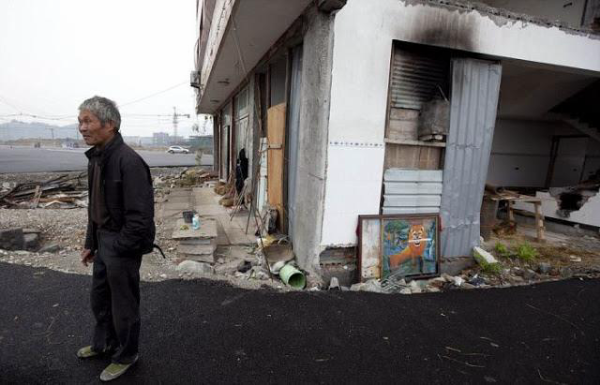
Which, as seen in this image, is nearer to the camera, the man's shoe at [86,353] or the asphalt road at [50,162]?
the man's shoe at [86,353]

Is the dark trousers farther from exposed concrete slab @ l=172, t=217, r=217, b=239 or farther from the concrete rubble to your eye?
exposed concrete slab @ l=172, t=217, r=217, b=239

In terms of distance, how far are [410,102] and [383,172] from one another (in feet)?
3.68

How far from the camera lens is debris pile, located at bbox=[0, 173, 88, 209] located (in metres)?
9.24

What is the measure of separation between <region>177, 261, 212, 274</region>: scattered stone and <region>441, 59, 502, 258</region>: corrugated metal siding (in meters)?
3.67

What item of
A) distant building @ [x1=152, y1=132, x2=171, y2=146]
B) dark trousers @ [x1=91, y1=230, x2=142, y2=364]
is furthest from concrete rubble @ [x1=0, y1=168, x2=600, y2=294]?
distant building @ [x1=152, y1=132, x2=171, y2=146]

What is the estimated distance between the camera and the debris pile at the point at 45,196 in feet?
30.3

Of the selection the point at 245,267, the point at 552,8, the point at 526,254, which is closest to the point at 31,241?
the point at 245,267

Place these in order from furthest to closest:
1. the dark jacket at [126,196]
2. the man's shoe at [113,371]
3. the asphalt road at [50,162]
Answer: the asphalt road at [50,162] < the man's shoe at [113,371] < the dark jacket at [126,196]

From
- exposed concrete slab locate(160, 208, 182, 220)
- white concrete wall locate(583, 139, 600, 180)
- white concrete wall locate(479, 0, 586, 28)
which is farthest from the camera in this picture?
white concrete wall locate(583, 139, 600, 180)

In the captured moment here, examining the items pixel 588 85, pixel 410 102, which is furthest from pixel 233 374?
pixel 588 85

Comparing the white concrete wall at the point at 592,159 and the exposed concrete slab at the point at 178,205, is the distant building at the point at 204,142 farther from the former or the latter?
the white concrete wall at the point at 592,159

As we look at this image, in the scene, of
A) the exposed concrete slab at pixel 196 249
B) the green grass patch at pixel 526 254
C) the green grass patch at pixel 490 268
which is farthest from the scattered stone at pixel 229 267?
the green grass patch at pixel 526 254

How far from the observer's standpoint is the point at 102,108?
6.93 ft

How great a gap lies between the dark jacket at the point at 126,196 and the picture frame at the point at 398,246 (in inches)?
115
